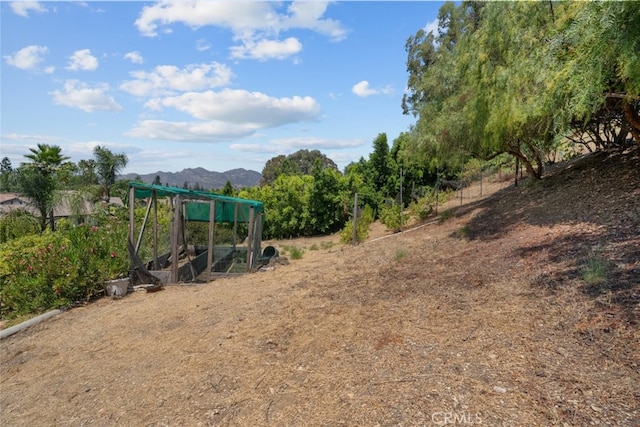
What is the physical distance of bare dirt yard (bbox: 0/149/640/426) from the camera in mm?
2518

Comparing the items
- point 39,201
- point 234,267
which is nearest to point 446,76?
point 234,267

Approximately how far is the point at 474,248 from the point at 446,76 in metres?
4.50

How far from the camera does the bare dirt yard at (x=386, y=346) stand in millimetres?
2518

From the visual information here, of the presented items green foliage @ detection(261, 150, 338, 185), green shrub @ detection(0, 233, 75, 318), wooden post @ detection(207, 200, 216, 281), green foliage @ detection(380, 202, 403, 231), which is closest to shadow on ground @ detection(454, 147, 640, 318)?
green foliage @ detection(380, 202, 403, 231)

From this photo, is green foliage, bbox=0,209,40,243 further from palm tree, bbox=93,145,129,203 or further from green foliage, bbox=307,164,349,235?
palm tree, bbox=93,145,129,203

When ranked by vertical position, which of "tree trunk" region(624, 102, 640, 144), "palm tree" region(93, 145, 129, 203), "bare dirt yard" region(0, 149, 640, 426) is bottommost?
"bare dirt yard" region(0, 149, 640, 426)

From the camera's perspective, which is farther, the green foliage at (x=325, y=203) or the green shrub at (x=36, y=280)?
the green foliage at (x=325, y=203)

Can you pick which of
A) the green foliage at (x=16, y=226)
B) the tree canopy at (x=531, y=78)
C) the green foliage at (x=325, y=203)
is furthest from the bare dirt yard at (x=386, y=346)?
the green foliage at (x=325, y=203)

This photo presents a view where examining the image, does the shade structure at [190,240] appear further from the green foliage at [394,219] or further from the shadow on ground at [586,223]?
the shadow on ground at [586,223]

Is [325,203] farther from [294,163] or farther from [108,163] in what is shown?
[294,163]

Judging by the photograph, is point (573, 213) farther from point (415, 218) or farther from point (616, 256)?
point (415, 218)

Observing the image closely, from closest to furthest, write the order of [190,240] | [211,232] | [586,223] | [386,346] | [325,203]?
[386,346], [586,223], [211,232], [190,240], [325,203]

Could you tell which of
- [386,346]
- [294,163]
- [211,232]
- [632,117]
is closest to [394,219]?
[211,232]

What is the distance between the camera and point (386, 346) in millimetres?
3424
